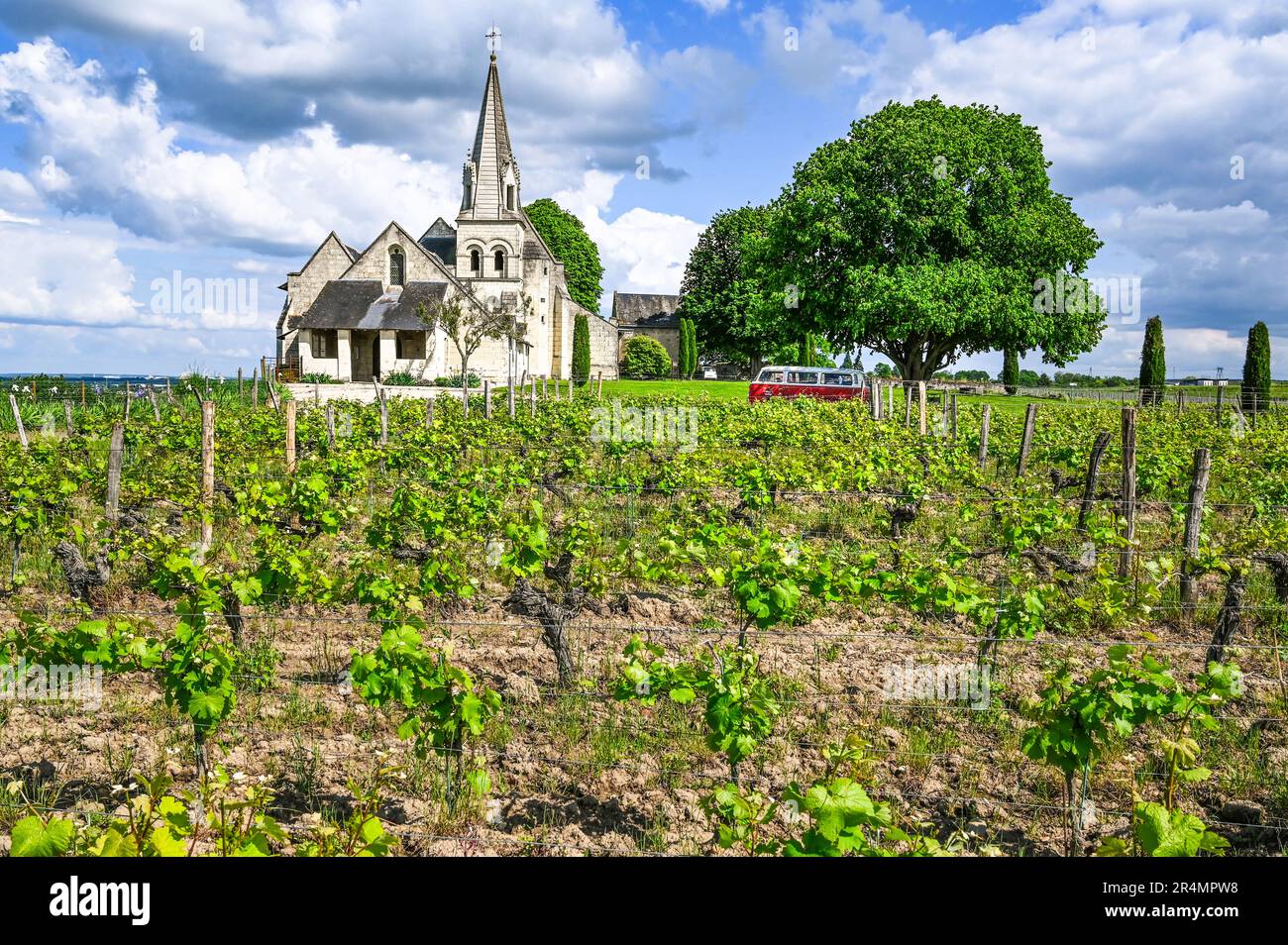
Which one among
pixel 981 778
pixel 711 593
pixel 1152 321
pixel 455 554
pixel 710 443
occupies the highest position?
pixel 1152 321

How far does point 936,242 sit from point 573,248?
37963 mm

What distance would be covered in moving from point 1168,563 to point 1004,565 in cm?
264

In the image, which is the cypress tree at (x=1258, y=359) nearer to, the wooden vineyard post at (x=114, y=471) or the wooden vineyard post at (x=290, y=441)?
the wooden vineyard post at (x=290, y=441)

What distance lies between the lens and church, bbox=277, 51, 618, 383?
41031 mm

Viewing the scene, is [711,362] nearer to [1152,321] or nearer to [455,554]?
[1152,321]

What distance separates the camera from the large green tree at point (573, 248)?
64.2 m

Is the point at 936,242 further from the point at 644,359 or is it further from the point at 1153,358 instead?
the point at 644,359

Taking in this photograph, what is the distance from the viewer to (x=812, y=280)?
33.8m

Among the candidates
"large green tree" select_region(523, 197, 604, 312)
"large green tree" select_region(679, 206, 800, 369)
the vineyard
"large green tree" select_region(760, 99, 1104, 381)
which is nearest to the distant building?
"large green tree" select_region(523, 197, 604, 312)

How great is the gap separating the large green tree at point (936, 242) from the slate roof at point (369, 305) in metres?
17.4

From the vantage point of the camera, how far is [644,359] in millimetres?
58625

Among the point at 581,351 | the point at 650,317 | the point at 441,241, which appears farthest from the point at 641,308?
the point at 581,351

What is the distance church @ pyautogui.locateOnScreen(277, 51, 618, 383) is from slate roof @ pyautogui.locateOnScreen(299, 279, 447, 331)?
5cm
